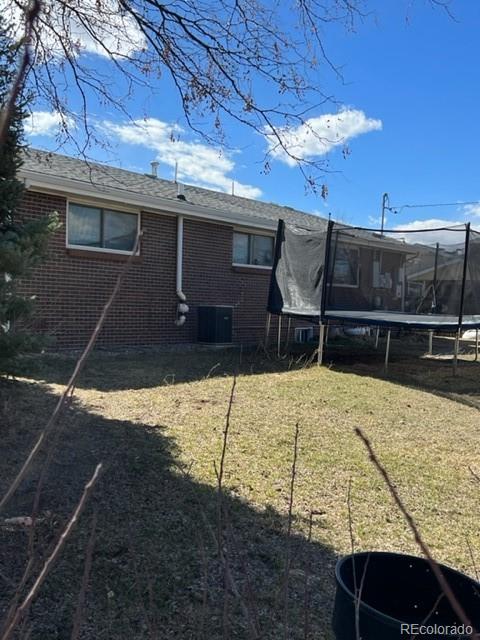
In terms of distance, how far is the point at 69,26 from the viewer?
15.1ft

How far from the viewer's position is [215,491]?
342 cm

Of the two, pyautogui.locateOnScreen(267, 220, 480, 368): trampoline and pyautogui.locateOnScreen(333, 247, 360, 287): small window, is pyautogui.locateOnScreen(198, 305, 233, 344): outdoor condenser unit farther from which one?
pyautogui.locateOnScreen(333, 247, 360, 287): small window

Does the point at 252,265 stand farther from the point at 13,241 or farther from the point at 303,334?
the point at 13,241

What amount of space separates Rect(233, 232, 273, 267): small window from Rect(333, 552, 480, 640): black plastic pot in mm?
10600

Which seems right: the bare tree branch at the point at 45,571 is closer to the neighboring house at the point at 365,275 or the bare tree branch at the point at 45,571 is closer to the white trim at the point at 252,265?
the neighboring house at the point at 365,275

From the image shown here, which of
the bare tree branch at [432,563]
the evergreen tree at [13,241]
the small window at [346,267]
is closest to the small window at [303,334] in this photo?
the small window at [346,267]

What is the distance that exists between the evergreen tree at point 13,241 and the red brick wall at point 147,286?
3020 mm

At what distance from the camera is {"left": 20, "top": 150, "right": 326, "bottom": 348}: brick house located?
8.87 m

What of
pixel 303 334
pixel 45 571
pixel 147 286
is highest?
pixel 147 286

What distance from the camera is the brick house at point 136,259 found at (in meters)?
8.87

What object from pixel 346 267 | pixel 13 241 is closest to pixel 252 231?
pixel 346 267

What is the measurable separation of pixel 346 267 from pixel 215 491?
714 cm

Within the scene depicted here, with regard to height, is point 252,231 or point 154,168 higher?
point 154,168

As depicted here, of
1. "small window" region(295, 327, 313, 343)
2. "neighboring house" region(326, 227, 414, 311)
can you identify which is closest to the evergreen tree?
"neighboring house" region(326, 227, 414, 311)
